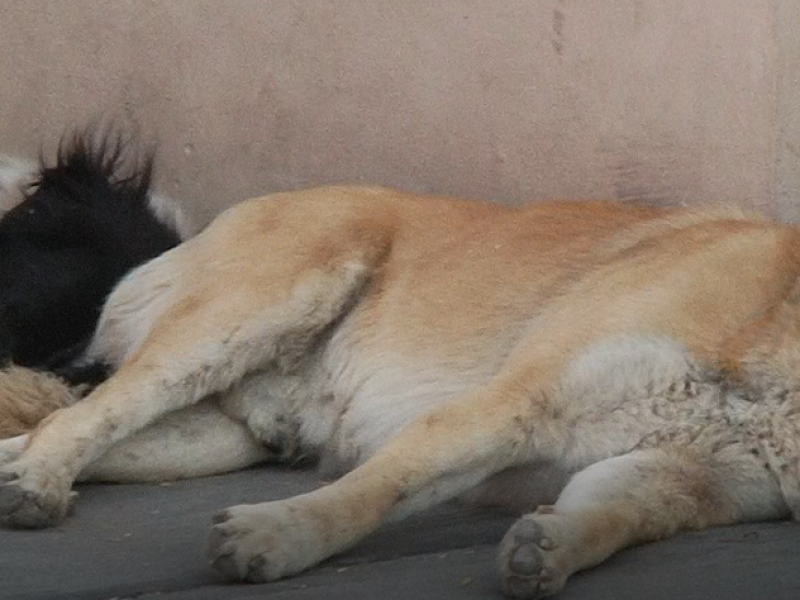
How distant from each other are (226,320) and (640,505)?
1.32m

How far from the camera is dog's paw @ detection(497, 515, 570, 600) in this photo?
10.3 ft

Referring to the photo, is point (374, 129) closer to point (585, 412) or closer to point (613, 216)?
point (613, 216)

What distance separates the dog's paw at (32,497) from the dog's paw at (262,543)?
694mm

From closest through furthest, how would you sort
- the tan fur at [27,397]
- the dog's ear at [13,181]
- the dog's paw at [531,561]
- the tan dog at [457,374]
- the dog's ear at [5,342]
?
the dog's paw at [531,561] < the tan dog at [457,374] < the tan fur at [27,397] < the dog's ear at [5,342] < the dog's ear at [13,181]

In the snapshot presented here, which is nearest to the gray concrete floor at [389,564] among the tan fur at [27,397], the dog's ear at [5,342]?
the tan fur at [27,397]

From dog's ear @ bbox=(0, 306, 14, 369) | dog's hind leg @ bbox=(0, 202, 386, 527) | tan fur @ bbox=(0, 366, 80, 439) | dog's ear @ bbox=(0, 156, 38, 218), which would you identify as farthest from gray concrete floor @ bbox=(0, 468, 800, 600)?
dog's ear @ bbox=(0, 156, 38, 218)

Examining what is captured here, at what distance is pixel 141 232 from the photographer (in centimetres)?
505

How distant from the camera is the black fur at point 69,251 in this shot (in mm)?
4805

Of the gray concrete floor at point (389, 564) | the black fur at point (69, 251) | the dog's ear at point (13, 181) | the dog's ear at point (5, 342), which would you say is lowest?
the gray concrete floor at point (389, 564)

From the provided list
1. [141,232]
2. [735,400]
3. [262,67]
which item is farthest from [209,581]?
[262,67]

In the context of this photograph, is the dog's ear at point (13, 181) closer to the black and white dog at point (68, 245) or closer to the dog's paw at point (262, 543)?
the black and white dog at point (68, 245)

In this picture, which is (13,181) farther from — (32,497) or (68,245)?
(32,497)

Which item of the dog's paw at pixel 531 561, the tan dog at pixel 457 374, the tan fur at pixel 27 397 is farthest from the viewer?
the tan fur at pixel 27 397

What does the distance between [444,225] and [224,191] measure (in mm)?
1412
